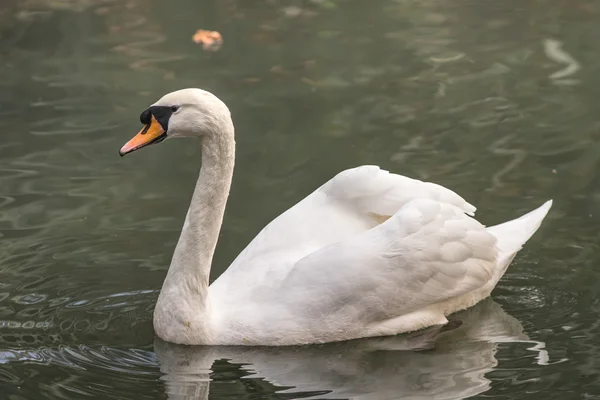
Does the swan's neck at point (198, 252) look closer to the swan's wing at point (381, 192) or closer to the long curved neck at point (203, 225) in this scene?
the long curved neck at point (203, 225)

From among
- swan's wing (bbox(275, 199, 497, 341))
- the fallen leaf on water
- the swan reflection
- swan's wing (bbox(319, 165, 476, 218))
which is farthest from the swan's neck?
the fallen leaf on water

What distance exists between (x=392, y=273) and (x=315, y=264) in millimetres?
456

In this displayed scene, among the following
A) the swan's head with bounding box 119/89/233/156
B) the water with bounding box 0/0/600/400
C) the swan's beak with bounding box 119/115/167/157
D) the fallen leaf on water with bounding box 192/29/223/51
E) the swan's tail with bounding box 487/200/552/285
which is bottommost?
the fallen leaf on water with bounding box 192/29/223/51

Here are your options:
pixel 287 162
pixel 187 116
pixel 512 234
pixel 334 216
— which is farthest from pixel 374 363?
pixel 287 162

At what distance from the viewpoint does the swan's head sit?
6961 mm

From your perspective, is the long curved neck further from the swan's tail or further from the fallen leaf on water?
the fallen leaf on water

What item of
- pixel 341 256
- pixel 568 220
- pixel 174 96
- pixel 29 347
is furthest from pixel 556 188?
pixel 29 347

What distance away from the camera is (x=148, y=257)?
8.41 meters

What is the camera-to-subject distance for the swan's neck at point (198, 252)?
711 cm

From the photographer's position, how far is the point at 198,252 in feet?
23.8

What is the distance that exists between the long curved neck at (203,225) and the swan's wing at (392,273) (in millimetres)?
492

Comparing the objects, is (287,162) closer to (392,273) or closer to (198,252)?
(198,252)

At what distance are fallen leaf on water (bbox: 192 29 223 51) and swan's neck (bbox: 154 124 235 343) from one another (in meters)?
7.32

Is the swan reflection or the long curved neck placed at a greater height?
the long curved neck
